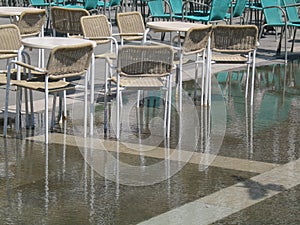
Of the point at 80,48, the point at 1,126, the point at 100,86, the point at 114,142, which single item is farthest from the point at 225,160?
the point at 100,86

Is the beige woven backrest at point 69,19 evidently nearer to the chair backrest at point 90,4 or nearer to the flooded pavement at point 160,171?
the flooded pavement at point 160,171

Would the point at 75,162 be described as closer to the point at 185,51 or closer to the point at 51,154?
the point at 51,154

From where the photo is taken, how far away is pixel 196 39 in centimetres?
912

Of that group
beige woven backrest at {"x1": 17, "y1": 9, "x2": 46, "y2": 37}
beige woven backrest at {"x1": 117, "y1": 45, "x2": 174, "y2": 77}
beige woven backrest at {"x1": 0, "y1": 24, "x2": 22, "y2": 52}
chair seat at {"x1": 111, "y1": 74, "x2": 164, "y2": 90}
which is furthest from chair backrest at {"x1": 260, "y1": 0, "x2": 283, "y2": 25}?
beige woven backrest at {"x1": 0, "y1": 24, "x2": 22, "y2": 52}

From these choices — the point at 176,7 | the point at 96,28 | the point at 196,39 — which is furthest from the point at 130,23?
the point at 176,7

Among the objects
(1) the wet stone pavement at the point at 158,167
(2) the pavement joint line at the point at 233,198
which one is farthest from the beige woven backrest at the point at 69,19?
(2) the pavement joint line at the point at 233,198

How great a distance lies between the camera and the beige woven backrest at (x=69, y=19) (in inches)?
416

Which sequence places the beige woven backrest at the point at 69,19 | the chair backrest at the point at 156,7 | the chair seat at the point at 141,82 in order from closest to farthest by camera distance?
the chair seat at the point at 141,82
the beige woven backrest at the point at 69,19
the chair backrest at the point at 156,7

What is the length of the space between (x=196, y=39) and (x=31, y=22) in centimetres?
230

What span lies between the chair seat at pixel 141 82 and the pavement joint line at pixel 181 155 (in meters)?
0.60

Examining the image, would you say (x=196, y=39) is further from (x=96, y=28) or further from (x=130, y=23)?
(x=130, y=23)

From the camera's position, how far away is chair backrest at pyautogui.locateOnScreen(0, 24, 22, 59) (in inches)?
321

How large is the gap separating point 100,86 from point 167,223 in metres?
5.07

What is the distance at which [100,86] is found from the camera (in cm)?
1052
